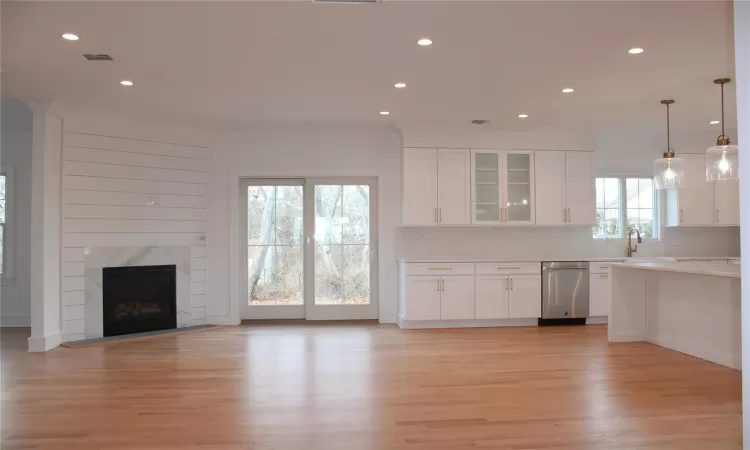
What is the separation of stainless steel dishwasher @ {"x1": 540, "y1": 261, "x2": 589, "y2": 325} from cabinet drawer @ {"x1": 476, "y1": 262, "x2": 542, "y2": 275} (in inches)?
4.7

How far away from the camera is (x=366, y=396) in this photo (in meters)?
3.91

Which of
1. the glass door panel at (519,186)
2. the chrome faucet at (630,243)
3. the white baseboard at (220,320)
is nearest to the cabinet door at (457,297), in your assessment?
the glass door panel at (519,186)

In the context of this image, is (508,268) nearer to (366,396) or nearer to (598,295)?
(598,295)

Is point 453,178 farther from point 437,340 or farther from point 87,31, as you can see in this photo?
point 87,31

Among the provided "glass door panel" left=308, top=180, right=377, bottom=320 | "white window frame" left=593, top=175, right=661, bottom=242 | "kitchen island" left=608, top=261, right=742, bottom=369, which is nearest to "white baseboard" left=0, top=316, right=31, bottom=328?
"glass door panel" left=308, top=180, right=377, bottom=320

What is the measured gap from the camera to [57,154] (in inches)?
233

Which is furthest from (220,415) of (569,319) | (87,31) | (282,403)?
(569,319)

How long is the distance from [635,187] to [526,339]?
324 cm

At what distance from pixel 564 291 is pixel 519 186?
1.46 metres

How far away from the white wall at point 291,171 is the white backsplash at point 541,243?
0.43m

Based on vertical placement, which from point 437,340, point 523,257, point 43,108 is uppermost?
point 43,108

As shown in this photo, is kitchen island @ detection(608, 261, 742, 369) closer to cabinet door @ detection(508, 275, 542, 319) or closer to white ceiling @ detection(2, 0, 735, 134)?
cabinet door @ detection(508, 275, 542, 319)

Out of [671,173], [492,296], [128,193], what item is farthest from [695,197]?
[128,193]

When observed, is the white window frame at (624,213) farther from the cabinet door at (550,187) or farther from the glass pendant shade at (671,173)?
the glass pendant shade at (671,173)
